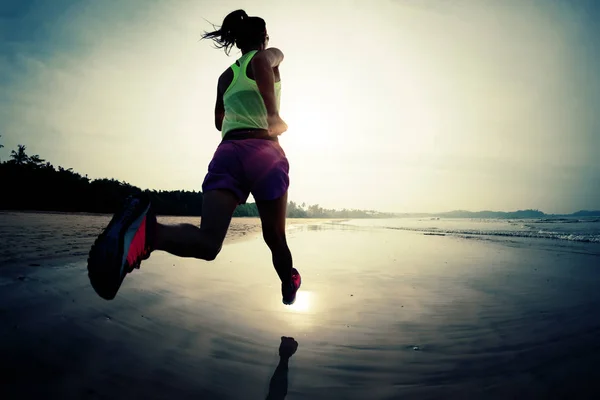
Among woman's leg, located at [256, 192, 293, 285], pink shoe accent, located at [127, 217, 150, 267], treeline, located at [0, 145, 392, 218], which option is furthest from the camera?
treeline, located at [0, 145, 392, 218]

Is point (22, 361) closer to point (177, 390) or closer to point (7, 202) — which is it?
point (177, 390)

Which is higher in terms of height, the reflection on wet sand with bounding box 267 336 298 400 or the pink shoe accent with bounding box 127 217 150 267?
the pink shoe accent with bounding box 127 217 150 267

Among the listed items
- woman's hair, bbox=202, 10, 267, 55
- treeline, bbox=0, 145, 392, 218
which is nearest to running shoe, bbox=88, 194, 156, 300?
woman's hair, bbox=202, 10, 267, 55

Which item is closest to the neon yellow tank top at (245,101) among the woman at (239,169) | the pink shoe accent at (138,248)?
the woman at (239,169)

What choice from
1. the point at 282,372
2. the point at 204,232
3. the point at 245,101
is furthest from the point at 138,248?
the point at 245,101

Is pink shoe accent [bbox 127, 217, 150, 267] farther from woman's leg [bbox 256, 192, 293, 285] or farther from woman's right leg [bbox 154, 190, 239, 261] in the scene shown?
woman's leg [bbox 256, 192, 293, 285]

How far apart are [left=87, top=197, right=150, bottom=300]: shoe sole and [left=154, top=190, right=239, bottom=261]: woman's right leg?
0.63 ft

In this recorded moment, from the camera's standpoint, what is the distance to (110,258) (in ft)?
4.75

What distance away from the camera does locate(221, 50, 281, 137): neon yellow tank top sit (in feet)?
6.57

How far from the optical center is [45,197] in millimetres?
25969

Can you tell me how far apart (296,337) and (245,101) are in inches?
63.2

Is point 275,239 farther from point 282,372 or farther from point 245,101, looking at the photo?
point 245,101

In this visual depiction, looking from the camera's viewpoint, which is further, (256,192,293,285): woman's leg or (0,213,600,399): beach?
(256,192,293,285): woman's leg

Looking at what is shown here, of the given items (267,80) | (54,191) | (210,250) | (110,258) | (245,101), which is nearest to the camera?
(110,258)
